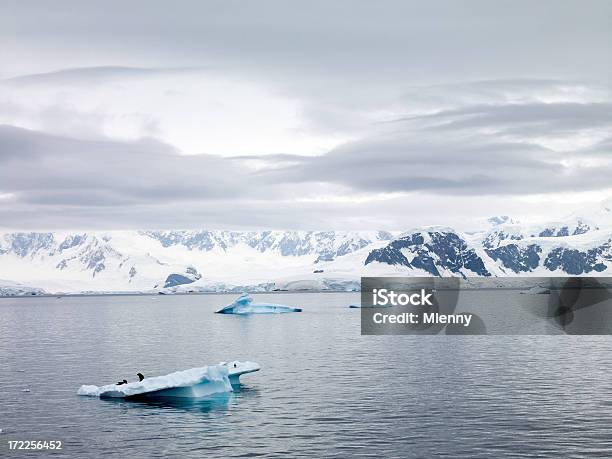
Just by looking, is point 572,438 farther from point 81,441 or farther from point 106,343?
point 106,343

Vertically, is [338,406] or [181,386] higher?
[181,386]

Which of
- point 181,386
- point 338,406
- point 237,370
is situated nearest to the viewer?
point 338,406

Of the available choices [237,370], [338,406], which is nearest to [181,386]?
[237,370]

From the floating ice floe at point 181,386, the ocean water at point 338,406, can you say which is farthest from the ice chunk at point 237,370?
the floating ice floe at point 181,386

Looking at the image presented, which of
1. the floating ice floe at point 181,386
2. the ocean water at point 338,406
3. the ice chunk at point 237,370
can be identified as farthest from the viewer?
the ice chunk at point 237,370

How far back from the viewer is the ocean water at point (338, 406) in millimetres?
44188

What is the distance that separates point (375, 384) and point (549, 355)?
33.8 meters

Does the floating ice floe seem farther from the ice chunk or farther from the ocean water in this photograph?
the ice chunk

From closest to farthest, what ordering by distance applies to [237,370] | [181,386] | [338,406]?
[338,406] → [181,386] → [237,370]

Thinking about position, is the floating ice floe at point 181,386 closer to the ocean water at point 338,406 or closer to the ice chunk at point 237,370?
the ocean water at point 338,406

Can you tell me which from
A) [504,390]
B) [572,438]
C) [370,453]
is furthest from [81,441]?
[504,390]

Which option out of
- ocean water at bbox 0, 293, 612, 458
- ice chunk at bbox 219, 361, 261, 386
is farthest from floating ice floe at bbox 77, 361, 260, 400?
ice chunk at bbox 219, 361, 261, 386

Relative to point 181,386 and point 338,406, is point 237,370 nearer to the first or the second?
point 181,386

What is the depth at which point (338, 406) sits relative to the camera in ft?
186
